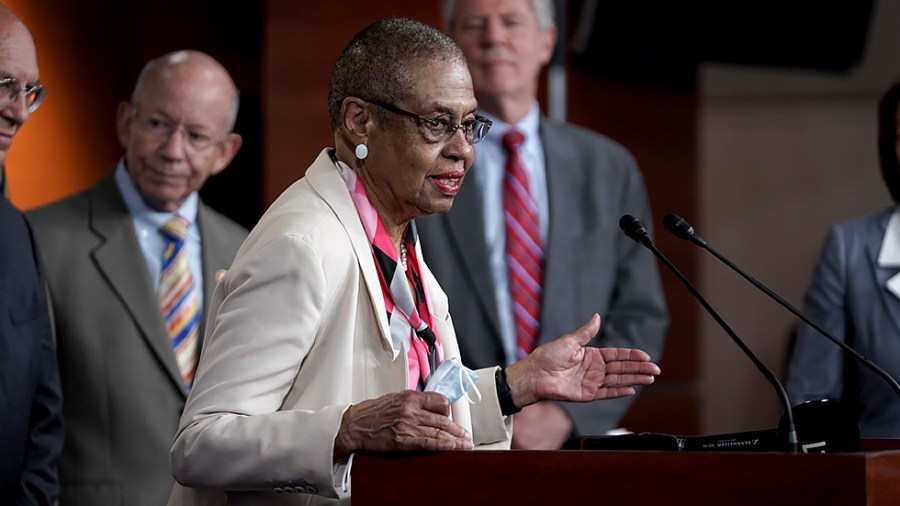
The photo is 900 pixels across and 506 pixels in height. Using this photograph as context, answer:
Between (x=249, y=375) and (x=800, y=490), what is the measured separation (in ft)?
2.67

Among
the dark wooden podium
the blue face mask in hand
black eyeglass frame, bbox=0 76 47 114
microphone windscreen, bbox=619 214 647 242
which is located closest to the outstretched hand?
microphone windscreen, bbox=619 214 647 242

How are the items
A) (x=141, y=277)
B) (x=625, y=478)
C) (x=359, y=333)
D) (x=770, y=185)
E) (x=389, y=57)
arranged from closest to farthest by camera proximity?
(x=625, y=478)
(x=359, y=333)
(x=389, y=57)
(x=141, y=277)
(x=770, y=185)

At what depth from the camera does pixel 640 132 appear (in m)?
5.41

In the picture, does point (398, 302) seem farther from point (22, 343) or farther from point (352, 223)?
point (22, 343)

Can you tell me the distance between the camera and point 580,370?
2.27 meters

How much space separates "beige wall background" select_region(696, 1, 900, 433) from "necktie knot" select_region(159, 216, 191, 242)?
11.1 ft

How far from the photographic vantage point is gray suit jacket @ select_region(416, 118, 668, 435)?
10.8 feet

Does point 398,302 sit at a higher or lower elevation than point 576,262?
higher

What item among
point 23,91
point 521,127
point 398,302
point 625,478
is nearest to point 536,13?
point 521,127

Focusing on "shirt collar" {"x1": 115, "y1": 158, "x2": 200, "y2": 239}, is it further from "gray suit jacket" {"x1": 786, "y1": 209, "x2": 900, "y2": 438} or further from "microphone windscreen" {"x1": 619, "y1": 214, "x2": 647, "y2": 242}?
"gray suit jacket" {"x1": 786, "y1": 209, "x2": 900, "y2": 438}

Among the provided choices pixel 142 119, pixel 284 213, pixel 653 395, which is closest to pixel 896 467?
pixel 284 213

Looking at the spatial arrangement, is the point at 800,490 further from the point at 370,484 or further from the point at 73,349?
the point at 73,349

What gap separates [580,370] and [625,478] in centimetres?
60

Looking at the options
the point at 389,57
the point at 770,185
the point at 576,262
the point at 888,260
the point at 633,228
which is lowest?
the point at 770,185
